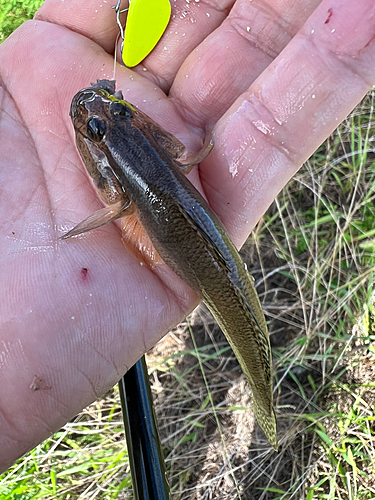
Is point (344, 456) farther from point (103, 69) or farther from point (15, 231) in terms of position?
point (103, 69)

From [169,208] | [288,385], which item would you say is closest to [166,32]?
[169,208]

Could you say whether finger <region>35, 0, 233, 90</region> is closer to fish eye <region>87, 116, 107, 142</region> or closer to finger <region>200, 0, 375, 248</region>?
finger <region>200, 0, 375, 248</region>

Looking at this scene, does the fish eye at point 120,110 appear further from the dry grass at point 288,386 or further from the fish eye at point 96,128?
the dry grass at point 288,386

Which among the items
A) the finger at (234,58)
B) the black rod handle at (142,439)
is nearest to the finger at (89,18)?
the finger at (234,58)

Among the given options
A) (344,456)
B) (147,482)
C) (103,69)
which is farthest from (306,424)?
(103,69)

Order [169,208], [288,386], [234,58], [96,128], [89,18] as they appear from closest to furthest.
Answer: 1. [169,208]
2. [96,128]
3. [234,58]
4. [89,18]
5. [288,386]

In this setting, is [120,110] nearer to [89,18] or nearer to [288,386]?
[89,18]
